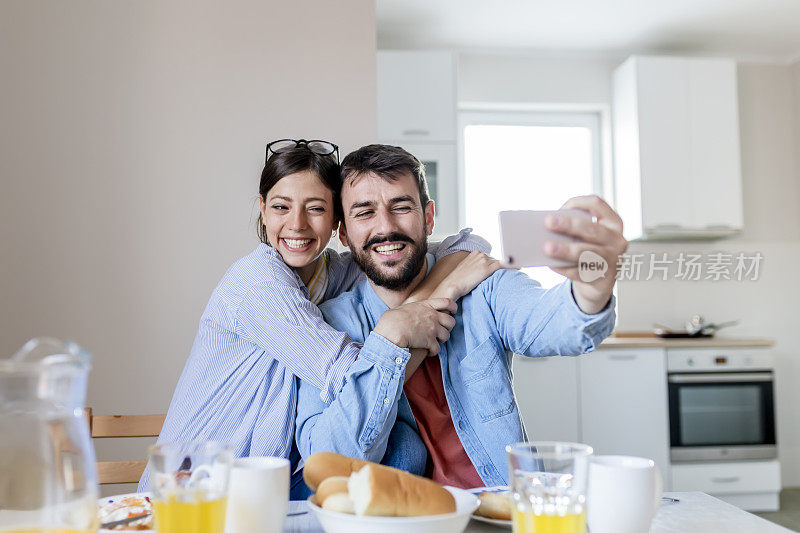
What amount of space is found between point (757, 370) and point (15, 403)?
12.7 feet

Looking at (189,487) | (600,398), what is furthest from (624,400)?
(189,487)

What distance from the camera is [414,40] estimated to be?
4.16 metres

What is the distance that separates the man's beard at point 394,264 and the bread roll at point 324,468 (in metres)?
0.70

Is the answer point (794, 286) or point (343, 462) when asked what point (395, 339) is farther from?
point (794, 286)

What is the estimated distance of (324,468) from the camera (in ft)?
2.88

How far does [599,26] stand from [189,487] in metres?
3.93

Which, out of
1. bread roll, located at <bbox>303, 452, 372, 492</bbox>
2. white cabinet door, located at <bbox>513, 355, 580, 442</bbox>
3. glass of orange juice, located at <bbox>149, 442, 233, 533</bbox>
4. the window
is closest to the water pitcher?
glass of orange juice, located at <bbox>149, 442, 233, 533</bbox>

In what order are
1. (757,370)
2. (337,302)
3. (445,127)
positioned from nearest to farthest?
(337,302), (757,370), (445,127)

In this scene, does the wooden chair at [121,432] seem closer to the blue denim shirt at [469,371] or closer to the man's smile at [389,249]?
the blue denim shirt at [469,371]

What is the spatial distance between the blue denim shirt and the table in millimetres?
253

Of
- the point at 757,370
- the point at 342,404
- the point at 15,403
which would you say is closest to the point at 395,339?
the point at 342,404

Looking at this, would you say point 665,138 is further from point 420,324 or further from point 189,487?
point 189,487

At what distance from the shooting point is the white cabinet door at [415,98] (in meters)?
3.92

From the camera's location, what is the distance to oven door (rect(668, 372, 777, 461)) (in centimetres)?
361
